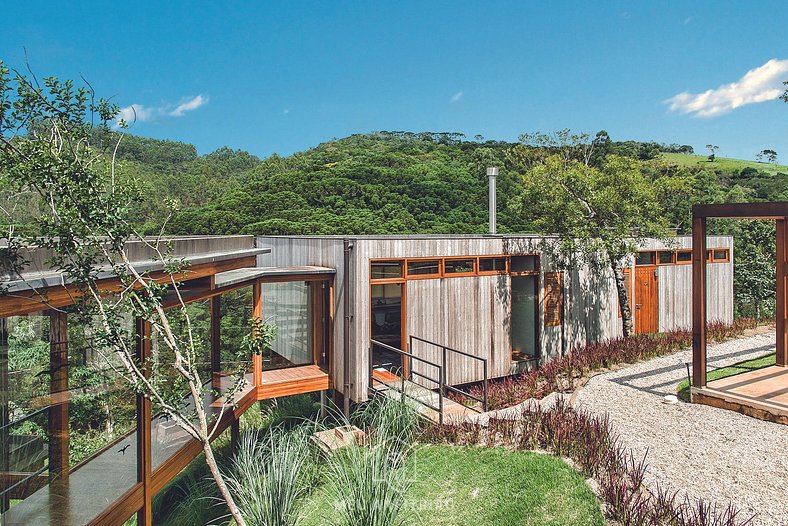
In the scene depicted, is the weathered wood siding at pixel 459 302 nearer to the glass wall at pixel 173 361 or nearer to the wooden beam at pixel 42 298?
the glass wall at pixel 173 361

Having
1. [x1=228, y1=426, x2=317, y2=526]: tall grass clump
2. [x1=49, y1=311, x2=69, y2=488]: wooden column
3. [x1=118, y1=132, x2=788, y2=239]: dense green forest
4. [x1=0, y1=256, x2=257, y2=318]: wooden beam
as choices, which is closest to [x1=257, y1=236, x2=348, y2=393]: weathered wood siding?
[x1=228, y1=426, x2=317, y2=526]: tall grass clump

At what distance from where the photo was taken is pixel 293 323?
895 centimetres

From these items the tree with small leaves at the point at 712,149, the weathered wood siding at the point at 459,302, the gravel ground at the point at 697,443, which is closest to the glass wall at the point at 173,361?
the weathered wood siding at the point at 459,302

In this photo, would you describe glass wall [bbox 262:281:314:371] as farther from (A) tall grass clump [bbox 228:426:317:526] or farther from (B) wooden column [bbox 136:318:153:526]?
(B) wooden column [bbox 136:318:153:526]

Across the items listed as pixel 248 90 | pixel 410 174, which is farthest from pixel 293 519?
pixel 248 90

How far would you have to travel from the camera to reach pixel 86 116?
3.49 m

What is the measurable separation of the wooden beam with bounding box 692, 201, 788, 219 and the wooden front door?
4915 millimetres

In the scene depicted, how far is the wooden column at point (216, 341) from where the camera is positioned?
685 centimetres

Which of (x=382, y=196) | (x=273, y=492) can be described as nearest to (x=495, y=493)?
(x=273, y=492)

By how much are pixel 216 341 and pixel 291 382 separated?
5.13 feet

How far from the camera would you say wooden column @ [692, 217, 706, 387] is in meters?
7.09

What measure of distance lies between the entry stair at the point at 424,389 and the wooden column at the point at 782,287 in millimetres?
5412

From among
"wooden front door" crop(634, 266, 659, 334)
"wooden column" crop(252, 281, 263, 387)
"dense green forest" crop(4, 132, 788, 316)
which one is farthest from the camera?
"dense green forest" crop(4, 132, 788, 316)

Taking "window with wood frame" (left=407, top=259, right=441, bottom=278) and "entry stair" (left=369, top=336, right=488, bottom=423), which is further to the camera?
"window with wood frame" (left=407, top=259, right=441, bottom=278)
